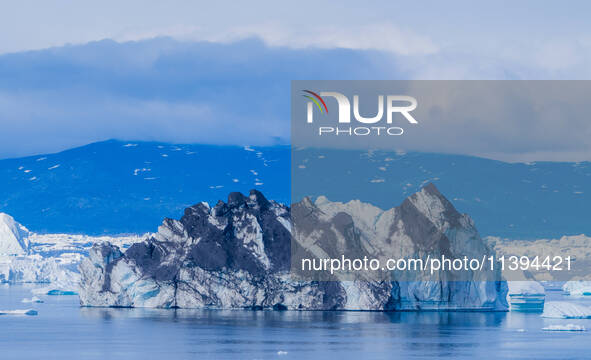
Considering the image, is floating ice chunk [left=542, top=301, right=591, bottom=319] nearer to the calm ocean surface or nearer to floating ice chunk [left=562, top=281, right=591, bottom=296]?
the calm ocean surface

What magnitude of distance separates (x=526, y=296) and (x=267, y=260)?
1015 inches

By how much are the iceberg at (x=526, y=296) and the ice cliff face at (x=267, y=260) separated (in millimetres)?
3701

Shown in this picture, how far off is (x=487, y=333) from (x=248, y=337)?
16.3 metres

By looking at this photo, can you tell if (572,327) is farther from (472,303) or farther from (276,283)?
(276,283)

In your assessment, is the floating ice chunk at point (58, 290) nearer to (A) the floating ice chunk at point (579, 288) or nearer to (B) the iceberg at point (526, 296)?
(A) the floating ice chunk at point (579, 288)

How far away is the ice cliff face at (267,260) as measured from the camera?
273ft

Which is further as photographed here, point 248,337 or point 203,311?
point 203,311

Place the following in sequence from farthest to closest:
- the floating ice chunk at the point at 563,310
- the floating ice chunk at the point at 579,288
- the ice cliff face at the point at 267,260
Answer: the floating ice chunk at the point at 579,288
the ice cliff face at the point at 267,260
the floating ice chunk at the point at 563,310

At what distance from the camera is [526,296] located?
303ft

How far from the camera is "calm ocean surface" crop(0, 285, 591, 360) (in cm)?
5269

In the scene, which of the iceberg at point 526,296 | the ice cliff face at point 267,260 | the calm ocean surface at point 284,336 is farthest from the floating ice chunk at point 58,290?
the iceberg at point 526,296

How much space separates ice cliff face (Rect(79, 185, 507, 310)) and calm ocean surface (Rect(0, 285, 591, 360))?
157cm

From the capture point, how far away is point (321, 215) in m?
88.5

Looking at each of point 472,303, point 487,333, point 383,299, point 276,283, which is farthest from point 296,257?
point 487,333
